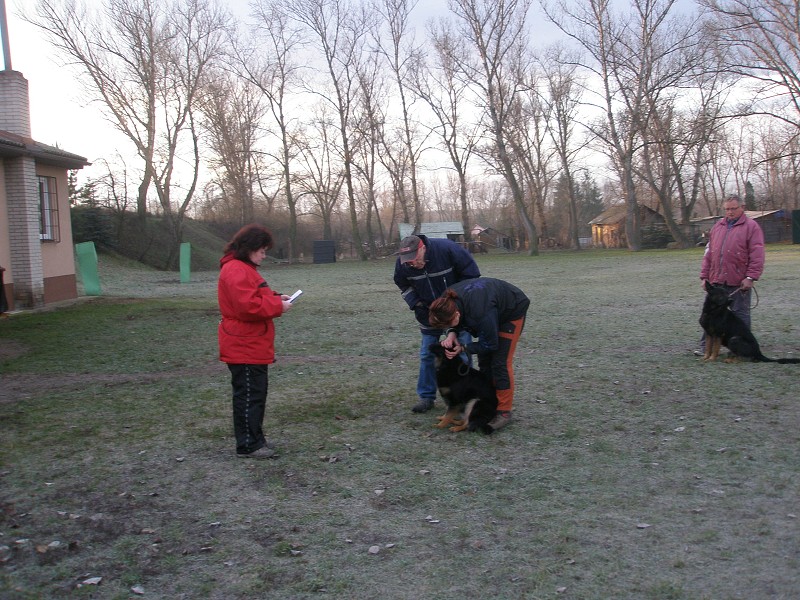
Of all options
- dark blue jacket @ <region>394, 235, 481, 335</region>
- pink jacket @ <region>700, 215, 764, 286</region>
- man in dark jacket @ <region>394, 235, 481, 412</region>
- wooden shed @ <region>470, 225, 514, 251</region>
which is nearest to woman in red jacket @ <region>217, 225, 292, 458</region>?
man in dark jacket @ <region>394, 235, 481, 412</region>

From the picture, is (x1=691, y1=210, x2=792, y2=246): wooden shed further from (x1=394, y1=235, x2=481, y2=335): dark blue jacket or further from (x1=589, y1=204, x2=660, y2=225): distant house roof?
(x1=394, y1=235, x2=481, y2=335): dark blue jacket

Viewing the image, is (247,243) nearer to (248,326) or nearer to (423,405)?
(248,326)

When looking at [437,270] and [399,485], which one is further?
[437,270]

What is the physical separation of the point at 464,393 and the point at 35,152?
13.3 metres

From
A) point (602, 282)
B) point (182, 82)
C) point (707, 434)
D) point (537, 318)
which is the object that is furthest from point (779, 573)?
point (182, 82)

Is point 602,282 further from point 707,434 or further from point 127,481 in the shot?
point 127,481

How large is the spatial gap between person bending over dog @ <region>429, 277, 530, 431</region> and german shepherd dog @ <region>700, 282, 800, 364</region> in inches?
149

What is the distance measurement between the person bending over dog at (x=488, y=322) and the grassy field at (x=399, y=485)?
483 millimetres

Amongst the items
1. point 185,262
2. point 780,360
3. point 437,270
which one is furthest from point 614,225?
point 437,270

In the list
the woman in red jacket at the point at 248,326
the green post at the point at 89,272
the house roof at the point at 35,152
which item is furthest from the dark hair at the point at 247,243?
the green post at the point at 89,272

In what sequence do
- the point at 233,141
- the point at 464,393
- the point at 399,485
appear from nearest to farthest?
the point at 399,485 → the point at 464,393 → the point at 233,141

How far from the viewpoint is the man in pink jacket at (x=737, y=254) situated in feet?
27.4

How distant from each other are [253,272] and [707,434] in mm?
3780

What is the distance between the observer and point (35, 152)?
15.4m
